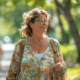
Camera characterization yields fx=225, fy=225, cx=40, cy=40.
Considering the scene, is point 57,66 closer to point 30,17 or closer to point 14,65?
point 14,65

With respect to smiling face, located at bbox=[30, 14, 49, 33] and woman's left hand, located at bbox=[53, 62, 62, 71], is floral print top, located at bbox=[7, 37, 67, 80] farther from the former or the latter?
smiling face, located at bbox=[30, 14, 49, 33]

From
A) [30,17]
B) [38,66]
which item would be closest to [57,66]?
[38,66]

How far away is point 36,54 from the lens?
3.35 m

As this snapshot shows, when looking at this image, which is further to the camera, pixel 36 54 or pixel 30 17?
pixel 30 17

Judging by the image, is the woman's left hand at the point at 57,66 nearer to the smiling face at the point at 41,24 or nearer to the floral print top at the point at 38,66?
the floral print top at the point at 38,66

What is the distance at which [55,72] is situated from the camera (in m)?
3.27

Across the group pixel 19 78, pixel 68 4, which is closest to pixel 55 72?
pixel 19 78

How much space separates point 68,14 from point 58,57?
9063mm

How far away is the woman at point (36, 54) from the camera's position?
10.6 ft

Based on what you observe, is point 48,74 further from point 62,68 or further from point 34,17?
point 34,17

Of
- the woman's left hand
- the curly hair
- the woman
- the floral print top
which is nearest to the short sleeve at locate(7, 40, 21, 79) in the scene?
the woman

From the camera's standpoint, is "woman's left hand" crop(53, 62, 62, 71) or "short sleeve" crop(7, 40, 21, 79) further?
"short sleeve" crop(7, 40, 21, 79)

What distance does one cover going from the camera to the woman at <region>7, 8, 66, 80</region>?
127 inches

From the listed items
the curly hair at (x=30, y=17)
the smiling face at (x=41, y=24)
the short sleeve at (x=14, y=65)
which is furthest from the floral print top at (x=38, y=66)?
the curly hair at (x=30, y=17)
